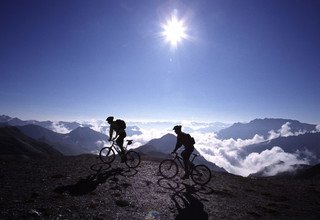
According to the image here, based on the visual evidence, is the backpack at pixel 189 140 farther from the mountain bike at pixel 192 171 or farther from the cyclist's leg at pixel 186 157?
the mountain bike at pixel 192 171

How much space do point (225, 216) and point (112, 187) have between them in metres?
6.67

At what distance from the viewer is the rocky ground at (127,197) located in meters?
11.2

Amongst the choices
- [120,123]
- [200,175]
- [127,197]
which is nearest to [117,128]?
[120,123]

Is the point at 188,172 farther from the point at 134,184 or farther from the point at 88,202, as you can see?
the point at 88,202

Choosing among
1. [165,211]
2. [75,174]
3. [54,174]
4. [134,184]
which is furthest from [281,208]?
[54,174]

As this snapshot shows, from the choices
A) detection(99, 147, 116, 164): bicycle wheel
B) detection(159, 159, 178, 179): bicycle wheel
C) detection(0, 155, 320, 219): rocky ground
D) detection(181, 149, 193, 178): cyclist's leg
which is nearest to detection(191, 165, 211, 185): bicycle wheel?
detection(181, 149, 193, 178): cyclist's leg

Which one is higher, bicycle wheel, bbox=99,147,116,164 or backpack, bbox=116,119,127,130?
backpack, bbox=116,119,127,130

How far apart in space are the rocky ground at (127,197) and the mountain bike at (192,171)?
567mm

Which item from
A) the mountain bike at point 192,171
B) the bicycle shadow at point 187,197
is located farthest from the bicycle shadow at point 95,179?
the bicycle shadow at point 187,197

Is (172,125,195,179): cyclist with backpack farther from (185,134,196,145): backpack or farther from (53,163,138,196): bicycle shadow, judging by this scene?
(53,163,138,196): bicycle shadow

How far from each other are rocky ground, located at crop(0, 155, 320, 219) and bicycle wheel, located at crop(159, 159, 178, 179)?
643mm

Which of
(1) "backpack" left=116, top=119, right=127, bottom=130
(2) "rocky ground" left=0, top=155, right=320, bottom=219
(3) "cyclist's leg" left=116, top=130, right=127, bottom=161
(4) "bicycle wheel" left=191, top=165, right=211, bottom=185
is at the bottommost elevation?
(2) "rocky ground" left=0, top=155, right=320, bottom=219

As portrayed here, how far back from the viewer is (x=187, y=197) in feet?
47.7

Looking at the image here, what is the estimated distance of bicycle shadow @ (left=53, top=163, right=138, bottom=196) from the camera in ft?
45.0
